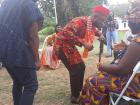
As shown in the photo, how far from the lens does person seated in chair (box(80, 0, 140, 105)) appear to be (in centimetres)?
411

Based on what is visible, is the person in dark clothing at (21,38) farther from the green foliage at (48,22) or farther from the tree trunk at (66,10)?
the green foliage at (48,22)

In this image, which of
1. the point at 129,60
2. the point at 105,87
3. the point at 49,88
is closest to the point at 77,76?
the point at 49,88

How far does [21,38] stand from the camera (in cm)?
450

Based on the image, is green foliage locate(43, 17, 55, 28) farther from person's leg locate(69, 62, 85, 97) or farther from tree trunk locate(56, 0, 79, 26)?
person's leg locate(69, 62, 85, 97)

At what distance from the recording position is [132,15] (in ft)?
14.1

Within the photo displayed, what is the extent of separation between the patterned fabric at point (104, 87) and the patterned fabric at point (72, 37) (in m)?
1.53

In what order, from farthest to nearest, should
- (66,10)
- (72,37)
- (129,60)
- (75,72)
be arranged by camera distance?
(66,10)
(75,72)
(72,37)
(129,60)

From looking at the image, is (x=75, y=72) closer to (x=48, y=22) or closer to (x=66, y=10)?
(x=66, y=10)

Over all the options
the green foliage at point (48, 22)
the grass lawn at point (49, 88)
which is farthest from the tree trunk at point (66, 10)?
the green foliage at point (48, 22)

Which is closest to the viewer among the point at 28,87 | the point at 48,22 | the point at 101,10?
the point at 28,87

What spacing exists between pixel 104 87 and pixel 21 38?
1113mm

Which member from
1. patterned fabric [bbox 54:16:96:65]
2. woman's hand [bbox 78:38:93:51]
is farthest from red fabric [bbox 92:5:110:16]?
woman's hand [bbox 78:38:93:51]

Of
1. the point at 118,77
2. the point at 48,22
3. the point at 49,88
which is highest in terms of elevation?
the point at 118,77

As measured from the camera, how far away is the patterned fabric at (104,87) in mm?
4285
